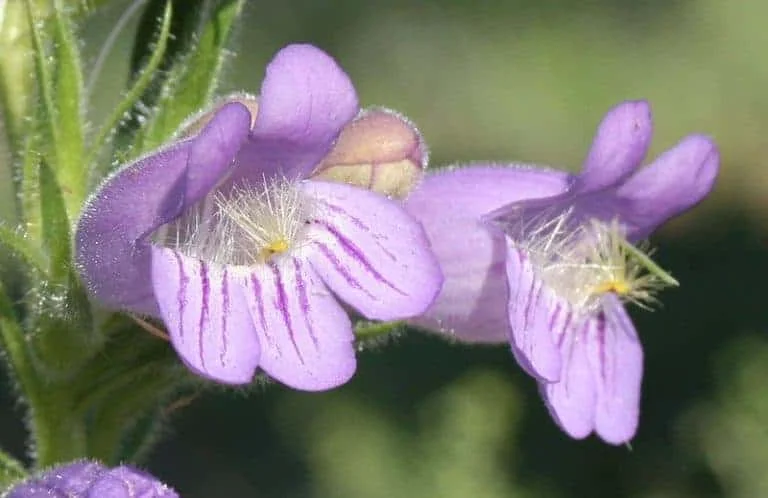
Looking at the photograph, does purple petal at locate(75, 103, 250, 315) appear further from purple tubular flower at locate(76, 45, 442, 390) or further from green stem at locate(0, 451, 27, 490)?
green stem at locate(0, 451, 27, 490)

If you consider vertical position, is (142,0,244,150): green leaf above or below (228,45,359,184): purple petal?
below

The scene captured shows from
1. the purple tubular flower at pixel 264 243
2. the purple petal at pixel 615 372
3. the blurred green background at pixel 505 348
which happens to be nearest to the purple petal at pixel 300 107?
the purple tubular flower at pixel 264 243

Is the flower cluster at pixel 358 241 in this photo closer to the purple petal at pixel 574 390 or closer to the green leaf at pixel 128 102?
the purple petal at pixel 574 390

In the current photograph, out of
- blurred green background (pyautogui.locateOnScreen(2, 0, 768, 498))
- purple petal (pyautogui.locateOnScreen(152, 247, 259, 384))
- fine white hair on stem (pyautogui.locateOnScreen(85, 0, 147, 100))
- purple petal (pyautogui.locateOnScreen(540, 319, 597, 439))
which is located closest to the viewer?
purple petal (pyautogui.locateOnScreen(152, 247, 259, 384))

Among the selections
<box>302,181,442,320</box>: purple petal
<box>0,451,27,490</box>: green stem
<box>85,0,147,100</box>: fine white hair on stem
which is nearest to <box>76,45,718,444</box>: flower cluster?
<box>302,181,442,320</box>: purple petal

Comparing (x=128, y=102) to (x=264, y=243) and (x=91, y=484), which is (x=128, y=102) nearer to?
(x=264, y=243)

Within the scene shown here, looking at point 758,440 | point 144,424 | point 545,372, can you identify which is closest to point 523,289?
point 545,372
